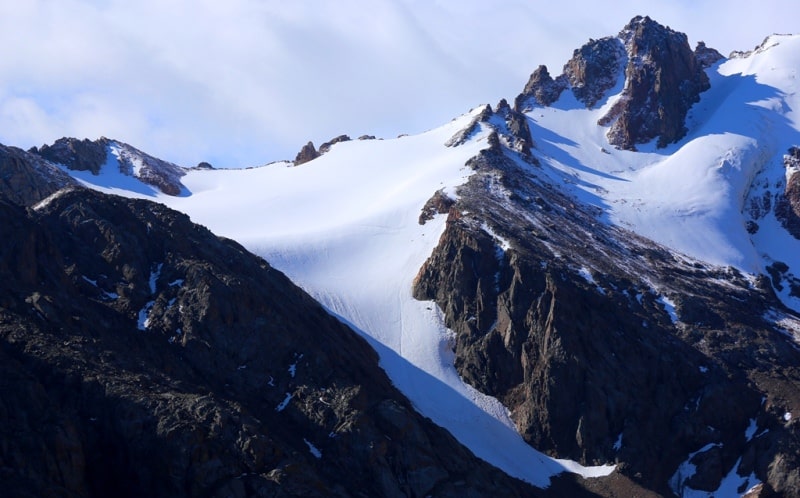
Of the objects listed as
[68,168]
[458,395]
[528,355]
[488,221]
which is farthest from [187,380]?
[68,168]

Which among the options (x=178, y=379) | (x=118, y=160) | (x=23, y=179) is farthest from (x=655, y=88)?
(x=178, y=379)

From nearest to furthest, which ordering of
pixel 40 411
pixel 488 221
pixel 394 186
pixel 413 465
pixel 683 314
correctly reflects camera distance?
pixel 40 411
pixel 413 465
pixel 683 314
pixel 488 221
pixel 394 186

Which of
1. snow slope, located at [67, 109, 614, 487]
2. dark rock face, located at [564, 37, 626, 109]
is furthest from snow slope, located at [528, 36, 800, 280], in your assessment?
snow slope, located at [67, 109, 614, 487]

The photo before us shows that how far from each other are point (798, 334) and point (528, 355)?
71.4 ft

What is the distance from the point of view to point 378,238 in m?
81.5

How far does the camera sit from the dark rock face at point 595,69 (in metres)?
128

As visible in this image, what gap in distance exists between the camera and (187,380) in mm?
46969

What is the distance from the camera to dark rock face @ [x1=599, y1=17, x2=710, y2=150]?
11644 cm

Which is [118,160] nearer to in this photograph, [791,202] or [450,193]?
[450,193]

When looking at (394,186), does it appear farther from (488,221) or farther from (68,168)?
(68,168)

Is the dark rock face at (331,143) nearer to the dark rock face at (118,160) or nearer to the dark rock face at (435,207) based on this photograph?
the dark rock face at (118,160)

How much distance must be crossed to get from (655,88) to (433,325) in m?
66.4

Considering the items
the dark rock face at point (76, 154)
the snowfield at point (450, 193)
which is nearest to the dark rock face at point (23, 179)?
the snowfield at point (450, 193)

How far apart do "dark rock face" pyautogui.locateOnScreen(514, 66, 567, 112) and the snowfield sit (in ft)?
10.0
